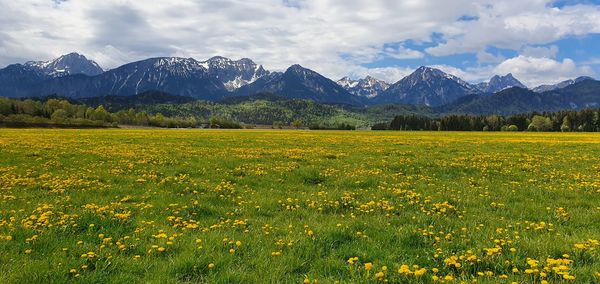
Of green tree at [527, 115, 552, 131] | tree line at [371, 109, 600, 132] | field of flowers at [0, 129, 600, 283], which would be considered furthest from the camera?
green tree at [527, 115, 552, 131]

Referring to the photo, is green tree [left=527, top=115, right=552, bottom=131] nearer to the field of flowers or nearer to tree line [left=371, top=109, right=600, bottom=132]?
tree line [left=371, top=109, right=600, bottom=132]

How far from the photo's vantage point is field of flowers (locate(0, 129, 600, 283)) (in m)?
7.41

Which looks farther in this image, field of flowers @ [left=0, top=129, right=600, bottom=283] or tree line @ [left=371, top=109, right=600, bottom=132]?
tree line @ [left=371, top=109, right=600, bottom=132]

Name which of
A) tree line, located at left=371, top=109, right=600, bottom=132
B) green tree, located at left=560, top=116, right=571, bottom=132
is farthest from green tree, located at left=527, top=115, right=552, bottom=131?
green tree, located at left=560, top=116, right=571, bottom=132

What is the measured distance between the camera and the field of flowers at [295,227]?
741cm

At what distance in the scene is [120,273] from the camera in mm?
7340

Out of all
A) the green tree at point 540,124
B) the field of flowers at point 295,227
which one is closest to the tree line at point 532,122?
the green tree at point 540,124

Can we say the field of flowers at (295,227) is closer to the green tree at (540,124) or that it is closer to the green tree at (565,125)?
the green tree at (565,125)

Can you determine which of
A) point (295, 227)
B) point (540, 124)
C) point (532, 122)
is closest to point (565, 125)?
point (540, 124)

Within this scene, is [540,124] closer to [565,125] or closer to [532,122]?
[532,122]

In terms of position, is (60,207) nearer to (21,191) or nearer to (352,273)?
(21,191)

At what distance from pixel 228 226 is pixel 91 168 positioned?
14.3 m

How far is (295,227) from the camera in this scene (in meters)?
10.5

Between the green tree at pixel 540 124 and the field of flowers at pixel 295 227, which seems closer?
the field of flowers at pixel 295 227
